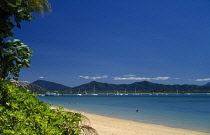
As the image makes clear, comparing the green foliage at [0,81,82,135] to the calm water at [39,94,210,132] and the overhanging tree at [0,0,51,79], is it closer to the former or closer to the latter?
the overhanging tree at [0,0,51,79]

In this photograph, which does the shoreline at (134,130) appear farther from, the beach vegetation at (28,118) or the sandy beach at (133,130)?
the beach vegetation at (28,118)

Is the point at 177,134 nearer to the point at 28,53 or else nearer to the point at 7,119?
the point at 28,53

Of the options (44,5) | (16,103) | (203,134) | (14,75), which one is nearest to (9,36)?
(14,75)

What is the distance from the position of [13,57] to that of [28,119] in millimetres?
2254

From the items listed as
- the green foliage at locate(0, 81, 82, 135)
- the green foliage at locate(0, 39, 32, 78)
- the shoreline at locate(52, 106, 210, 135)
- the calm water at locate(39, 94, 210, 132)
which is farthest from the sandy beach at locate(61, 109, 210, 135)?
the green foliage at locate(0, 81, 82, 135)

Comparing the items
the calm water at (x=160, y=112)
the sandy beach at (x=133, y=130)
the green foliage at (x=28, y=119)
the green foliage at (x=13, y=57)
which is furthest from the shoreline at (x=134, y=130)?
the green foliage at (x=28, y=119)

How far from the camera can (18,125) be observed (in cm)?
→ 214

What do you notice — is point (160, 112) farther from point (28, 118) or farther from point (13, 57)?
point (28, 118)

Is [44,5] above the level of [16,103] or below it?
above

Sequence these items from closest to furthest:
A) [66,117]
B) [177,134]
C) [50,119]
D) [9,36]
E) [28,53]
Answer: [50,119]
[66,117]
[9,36]
[28,53]
[177,134]

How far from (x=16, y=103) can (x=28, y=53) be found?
188 centimetres

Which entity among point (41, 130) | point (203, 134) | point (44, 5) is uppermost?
point (44, 5)

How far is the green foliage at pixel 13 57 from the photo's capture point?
13.8 feet

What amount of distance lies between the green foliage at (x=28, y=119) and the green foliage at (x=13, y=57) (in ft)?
4.45
